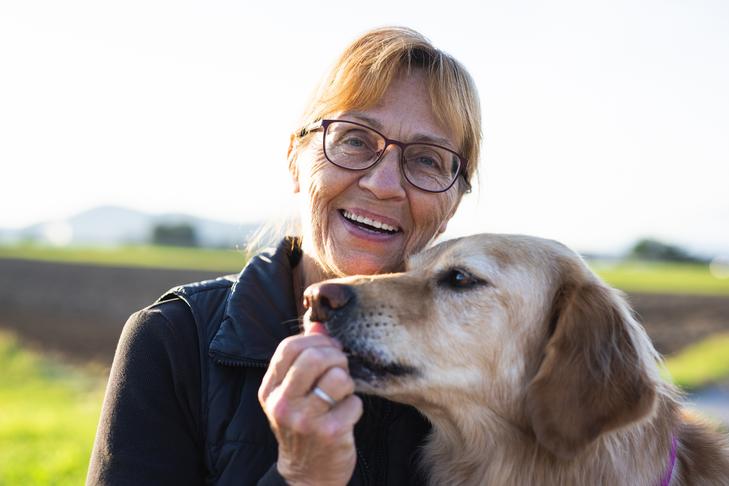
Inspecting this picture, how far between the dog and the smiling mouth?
21cm

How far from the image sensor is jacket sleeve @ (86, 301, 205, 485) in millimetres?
2318

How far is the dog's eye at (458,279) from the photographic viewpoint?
2.71 m

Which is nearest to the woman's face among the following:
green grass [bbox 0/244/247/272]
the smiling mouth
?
the smiling mouth

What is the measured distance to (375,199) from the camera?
9.53 ft

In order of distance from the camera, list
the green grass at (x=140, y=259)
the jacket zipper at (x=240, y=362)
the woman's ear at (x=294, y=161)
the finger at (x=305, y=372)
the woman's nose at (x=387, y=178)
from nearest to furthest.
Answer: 1. the finger at (x=305, y=372)
2. the jacket zipper at (x=240, y=362)
3. the woman's nose at (x=387, y=178)
4. the woman's ear at (x=294, y=161)
5. the green grass at (x=140, y=259)

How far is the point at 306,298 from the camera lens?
2404 millimetres

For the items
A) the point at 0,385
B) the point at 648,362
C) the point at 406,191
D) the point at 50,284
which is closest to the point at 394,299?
the point at 406,191

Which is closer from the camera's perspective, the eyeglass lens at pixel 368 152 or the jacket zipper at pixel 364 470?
the jacket zipper at pixel 364 470

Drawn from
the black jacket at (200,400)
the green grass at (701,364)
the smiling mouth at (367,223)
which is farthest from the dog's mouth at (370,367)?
the green grass at (701,364)

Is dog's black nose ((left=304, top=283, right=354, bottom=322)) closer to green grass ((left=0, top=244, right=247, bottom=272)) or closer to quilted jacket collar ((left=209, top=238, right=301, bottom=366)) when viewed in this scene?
quilted jacket collar ((left=209, top=238, right=301, bottom=366))

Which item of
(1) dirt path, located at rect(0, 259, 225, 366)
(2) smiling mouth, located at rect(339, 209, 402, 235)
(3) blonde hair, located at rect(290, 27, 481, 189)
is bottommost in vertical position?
(1) dirt path, located at rect(0, 259, 225, 366)

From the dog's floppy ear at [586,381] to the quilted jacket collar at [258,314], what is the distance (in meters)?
0.92

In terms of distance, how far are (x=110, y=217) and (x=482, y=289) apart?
137706mm

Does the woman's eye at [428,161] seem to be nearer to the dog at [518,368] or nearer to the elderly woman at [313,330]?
the elderly woman at [313,330]
